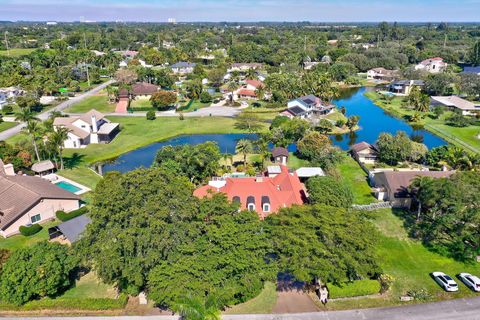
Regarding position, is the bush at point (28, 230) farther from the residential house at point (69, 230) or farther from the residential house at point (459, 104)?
the residential house at point (459, 104)

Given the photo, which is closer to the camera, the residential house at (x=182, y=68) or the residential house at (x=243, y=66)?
the residential house at (x=182, y=68)

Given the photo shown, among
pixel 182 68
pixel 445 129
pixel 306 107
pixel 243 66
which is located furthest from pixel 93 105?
pixel 445 129

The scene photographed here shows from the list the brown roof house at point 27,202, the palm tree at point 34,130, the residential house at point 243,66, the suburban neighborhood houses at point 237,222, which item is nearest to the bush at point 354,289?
the suburban neighborhood houses at point 237,222

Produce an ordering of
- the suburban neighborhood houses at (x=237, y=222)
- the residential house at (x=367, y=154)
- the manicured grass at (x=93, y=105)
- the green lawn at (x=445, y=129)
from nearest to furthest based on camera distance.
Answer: the suburban neighborhood houses at (x=237, y=222) < the residential house at (x=367, y=154) < the green lawn at (x=445, y=129) < the manicured grass at (x=93, y=105)

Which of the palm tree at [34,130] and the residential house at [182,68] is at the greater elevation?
the residential house at [182,68]

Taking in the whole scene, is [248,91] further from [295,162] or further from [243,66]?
[295,162]

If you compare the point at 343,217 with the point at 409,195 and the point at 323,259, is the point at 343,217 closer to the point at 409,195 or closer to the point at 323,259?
the point at 323,259

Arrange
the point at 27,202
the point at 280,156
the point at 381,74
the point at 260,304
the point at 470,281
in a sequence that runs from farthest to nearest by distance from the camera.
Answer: the point at 381,74, the point at 280,156, the point at 27,202, the point at 470,281, the point at 260,304

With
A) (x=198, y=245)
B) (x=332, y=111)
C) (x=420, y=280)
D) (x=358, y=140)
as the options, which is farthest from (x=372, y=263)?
(x=332, y=111)
